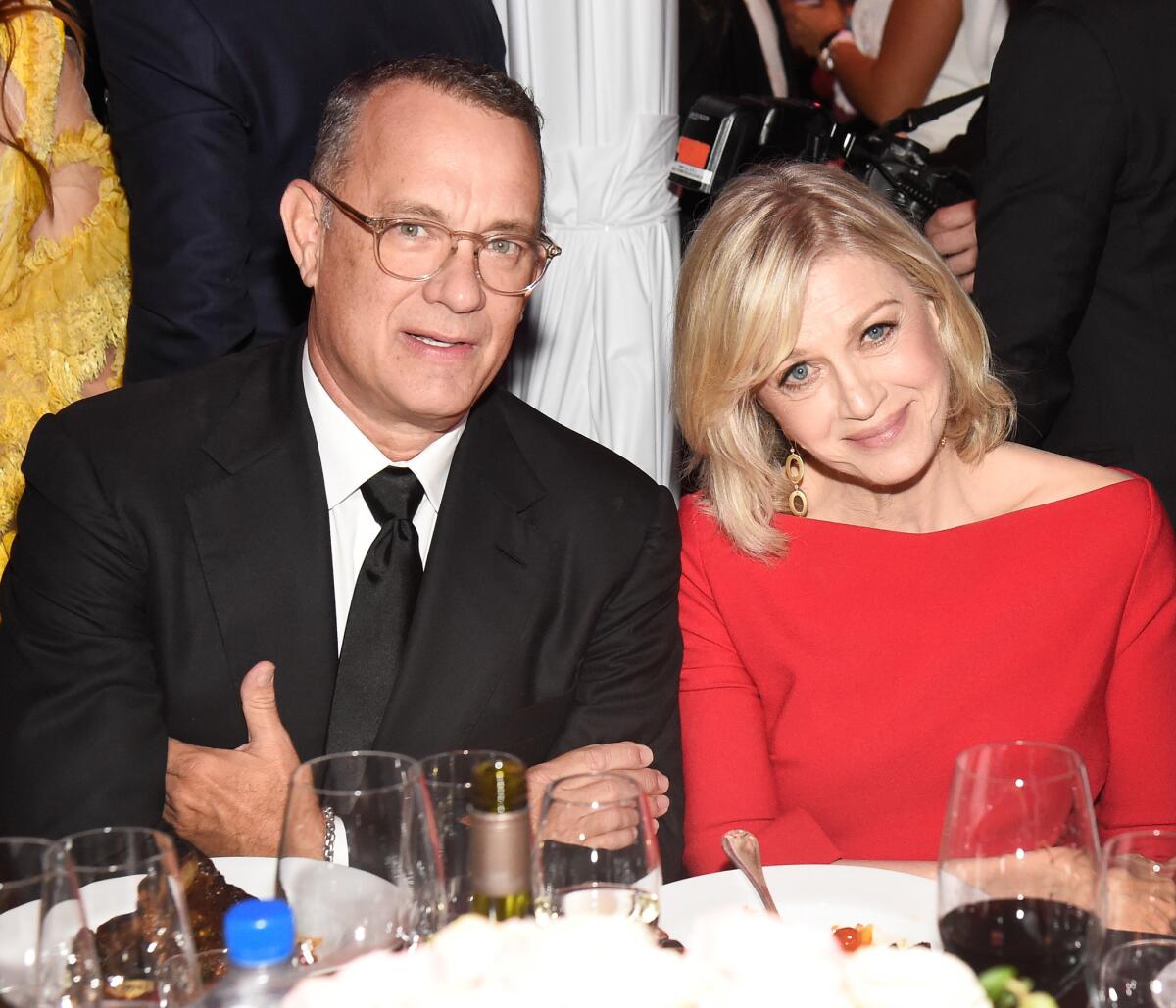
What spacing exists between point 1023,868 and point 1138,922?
0.18 m

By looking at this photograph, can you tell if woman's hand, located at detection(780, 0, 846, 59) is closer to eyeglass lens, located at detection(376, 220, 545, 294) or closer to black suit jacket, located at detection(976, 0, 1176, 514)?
black suit jacket, located at detection(976, 0, 1176, 514)

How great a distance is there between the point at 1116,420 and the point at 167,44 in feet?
6.27

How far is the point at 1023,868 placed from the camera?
3.51 feet

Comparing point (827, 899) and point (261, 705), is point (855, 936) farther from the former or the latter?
point (261, 705)

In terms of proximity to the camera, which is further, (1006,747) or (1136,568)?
(1136,568)

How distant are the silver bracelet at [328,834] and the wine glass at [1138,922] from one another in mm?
569

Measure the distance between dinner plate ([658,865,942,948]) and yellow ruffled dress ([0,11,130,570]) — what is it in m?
1.52

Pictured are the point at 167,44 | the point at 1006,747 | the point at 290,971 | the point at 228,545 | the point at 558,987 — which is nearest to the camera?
the point at 558,987

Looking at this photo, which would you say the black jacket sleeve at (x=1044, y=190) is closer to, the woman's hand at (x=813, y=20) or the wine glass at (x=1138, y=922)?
the wine glass at (x=1138, y=922)

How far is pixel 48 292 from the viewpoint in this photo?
2502 millimetres

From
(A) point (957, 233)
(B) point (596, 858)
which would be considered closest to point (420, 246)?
(B) point (596, 858)

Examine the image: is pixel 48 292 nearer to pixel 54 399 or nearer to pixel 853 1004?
pixel 54 399

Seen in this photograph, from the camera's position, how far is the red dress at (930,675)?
208cm

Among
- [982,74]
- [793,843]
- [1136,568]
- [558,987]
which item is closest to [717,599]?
[793,843]
